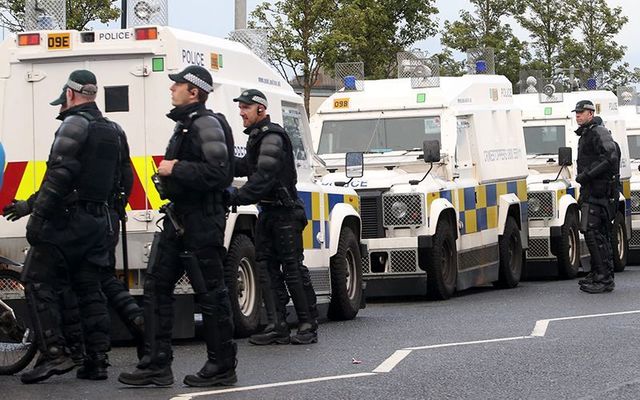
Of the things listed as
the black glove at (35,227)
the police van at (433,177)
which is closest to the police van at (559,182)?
the police van at (433,177)

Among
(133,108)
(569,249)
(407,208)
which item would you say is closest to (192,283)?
(133,108)

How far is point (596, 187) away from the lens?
16891mm

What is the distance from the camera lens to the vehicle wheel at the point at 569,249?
20.5 m

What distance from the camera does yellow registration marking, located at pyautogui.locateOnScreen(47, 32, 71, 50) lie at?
11805 mm

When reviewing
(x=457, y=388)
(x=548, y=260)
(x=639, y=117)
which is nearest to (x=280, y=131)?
(x=457, y=388)

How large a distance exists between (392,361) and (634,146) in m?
16.6

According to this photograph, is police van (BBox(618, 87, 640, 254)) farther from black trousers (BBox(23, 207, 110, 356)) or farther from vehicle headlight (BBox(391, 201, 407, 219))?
black trousers (BBox(23, 207, 110, 356))

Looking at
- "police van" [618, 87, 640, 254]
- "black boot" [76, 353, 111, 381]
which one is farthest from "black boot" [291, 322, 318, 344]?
"police van" [618, 87, 640, 254]

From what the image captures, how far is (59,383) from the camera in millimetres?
9258

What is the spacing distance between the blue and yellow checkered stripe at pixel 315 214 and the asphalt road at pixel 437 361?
0.78 metres

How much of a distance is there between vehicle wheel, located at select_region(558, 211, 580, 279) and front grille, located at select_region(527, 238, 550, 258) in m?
0.19

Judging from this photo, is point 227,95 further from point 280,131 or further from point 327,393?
point 327,393

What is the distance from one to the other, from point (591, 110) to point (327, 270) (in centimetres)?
452

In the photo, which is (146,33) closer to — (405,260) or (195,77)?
(195,77)
